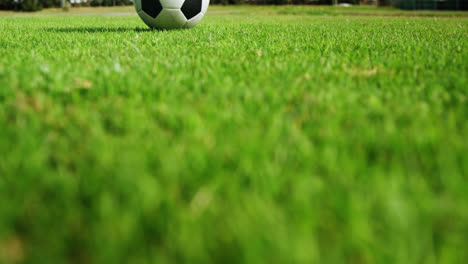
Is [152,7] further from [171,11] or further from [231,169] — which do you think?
[231,169]

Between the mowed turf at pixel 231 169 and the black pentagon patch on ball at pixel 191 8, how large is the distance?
3412 mm

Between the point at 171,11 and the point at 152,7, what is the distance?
0.29m

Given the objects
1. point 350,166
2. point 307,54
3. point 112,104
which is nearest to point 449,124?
point 350,166

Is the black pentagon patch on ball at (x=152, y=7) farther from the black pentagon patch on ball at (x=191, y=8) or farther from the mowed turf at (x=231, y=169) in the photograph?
the mowed turf at (x=231, y=169)

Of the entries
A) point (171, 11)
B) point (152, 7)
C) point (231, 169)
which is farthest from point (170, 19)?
point (231, 169)

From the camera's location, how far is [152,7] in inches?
217

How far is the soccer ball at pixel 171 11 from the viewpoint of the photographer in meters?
5.48

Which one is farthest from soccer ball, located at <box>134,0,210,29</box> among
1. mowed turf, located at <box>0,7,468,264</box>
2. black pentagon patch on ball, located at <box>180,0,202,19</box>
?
mowed turf, located at <box>0,7,468,264</box>

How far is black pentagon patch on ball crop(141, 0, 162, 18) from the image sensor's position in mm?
5465

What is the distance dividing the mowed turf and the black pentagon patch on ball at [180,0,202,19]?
11.2 ft

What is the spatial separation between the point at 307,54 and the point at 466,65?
1354mm

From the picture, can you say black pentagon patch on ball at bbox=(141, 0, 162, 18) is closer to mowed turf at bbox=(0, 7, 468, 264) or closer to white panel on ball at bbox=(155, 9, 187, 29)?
white panel on ball at bbox=(155, 9, 187, 29)

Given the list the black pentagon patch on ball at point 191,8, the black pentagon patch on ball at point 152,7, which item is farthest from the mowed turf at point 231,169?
the black pentagon patch on ball at point 191,8

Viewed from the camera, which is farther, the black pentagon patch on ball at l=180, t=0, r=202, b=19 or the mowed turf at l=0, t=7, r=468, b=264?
the black pentagon patch on ball at l=180, t=0, r=202, b=19
